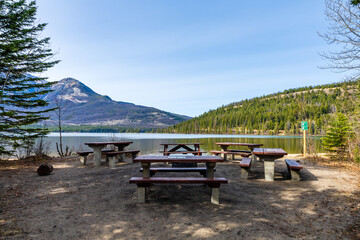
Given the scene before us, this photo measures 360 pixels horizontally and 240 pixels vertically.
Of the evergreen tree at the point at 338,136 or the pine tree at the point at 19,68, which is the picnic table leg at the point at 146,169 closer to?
the pine tree at the point at 19,68

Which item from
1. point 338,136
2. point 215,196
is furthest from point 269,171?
point 338,136

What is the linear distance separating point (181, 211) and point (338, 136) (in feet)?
35.7

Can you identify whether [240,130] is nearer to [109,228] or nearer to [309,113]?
[309,113]

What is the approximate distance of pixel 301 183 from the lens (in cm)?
627

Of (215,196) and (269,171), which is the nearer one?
(215,196)

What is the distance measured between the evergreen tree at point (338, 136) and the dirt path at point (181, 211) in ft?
17.0

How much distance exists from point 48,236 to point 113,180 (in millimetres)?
3503

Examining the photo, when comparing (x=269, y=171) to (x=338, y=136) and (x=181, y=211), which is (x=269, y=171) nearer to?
(x=181, y=211)

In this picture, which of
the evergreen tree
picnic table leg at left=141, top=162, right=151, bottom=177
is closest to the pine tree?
picnic table leg at left=141, top=162, right=151, bottom=177

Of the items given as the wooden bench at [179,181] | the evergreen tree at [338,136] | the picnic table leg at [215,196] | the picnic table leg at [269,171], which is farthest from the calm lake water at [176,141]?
the picnic table leg at [215,196]

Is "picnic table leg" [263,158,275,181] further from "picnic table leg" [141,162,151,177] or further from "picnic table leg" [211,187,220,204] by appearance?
"picnic table leg" [141,162,151,177]

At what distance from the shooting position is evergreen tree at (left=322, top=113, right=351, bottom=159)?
1084cm

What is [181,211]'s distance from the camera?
4.12m

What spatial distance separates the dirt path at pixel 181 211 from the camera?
3.29m
